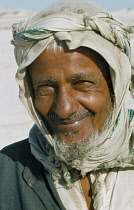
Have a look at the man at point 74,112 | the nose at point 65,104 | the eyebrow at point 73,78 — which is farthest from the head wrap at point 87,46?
the nose at point 65,104

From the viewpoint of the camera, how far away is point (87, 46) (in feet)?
9.01

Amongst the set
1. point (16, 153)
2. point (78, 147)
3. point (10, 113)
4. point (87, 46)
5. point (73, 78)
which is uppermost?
point (87, 46)

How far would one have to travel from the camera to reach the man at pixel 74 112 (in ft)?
9.20

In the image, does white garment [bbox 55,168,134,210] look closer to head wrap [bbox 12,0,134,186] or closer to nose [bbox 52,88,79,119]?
head wrap [bbox 12,0,134,186]

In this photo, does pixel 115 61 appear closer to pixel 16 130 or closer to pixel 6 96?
pixel 16 130

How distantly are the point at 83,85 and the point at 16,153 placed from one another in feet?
2.75

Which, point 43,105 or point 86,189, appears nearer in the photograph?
point 43,105

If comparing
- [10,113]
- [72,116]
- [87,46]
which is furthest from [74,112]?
[10,113]

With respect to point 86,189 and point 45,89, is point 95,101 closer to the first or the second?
point 45,89

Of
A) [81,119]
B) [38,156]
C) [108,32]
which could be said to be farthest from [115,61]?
[38,156]

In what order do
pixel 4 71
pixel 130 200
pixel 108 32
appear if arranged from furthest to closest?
1. pixel 4 71
2. pixel 130 200
3. pixel 108 32

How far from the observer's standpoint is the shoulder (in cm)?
334

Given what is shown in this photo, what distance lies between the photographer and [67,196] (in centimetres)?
310

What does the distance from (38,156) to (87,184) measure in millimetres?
376
